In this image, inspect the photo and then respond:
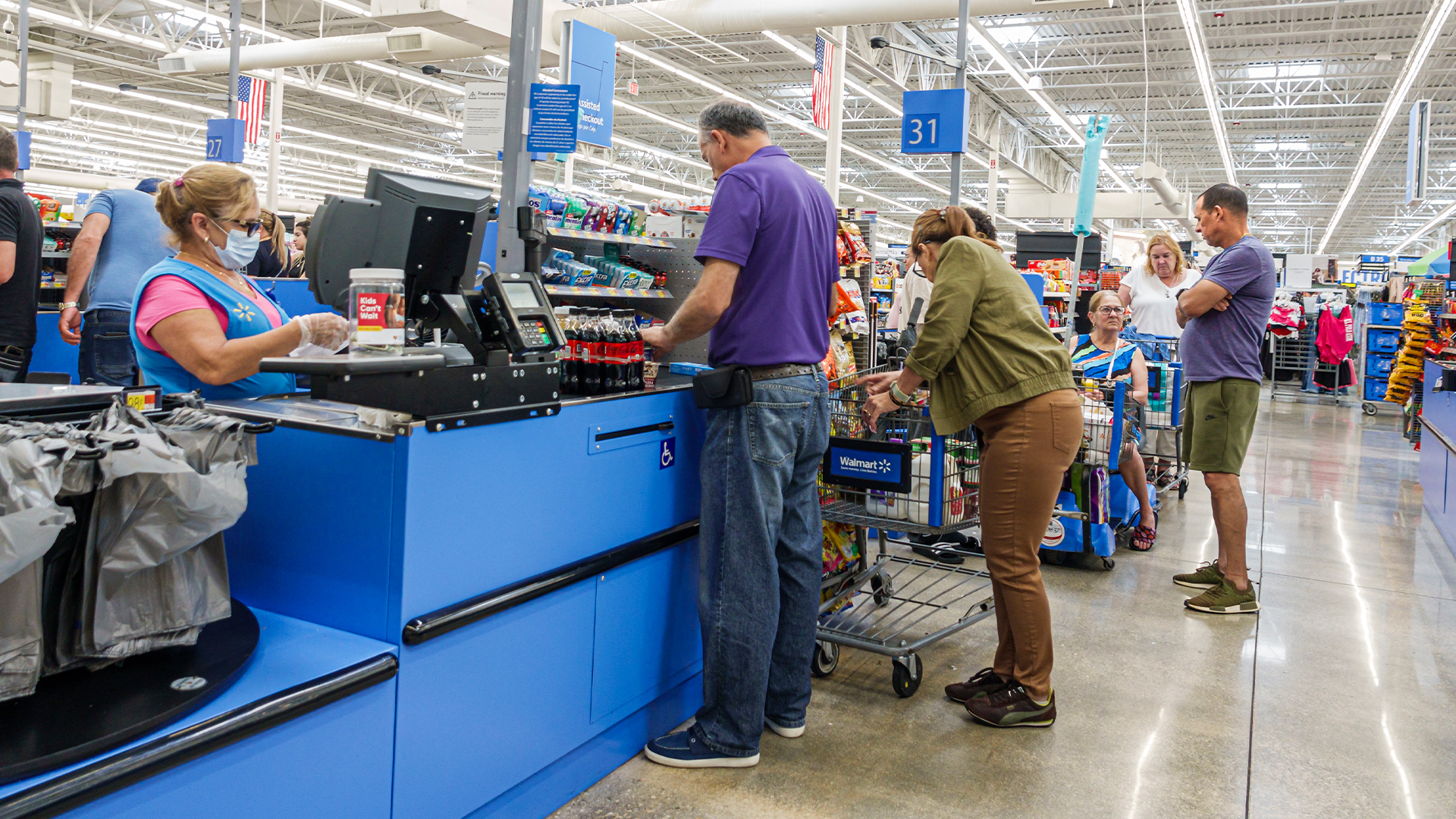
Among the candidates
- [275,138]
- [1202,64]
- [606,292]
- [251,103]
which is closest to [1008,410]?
[606,292]

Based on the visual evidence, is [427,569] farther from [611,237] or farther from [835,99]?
[835,99]

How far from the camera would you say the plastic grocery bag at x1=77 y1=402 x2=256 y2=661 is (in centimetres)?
142

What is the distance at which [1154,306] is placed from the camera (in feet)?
22.1

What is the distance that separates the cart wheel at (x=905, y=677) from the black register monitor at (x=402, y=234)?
192 centimetres

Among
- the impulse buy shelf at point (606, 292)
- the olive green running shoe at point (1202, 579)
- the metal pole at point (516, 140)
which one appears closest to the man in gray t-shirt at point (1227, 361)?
the olive green running shoe at point (1202, 579)

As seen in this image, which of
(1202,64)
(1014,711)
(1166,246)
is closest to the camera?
(1014,711)

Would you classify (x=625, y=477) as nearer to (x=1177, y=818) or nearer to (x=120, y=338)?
(x=1177, y=818)

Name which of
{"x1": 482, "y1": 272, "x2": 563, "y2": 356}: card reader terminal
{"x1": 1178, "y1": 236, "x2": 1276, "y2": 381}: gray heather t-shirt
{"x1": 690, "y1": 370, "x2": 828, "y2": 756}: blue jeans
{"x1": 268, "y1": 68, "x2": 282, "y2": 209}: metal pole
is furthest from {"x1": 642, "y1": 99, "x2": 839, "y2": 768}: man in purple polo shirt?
{"x1": 268, "y1": 68, "x2": 282, "y2": 209}: metal pole

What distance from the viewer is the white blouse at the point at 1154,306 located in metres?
6.73

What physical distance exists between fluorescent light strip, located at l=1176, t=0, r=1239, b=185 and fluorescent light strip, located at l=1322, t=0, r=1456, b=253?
224cm

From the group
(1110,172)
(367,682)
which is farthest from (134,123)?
(367,682)

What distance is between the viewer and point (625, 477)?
2.56m

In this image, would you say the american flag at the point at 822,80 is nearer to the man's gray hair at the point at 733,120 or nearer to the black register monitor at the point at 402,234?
the man's gray hair at the point at 733,120

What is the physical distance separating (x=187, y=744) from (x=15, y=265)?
319cm
